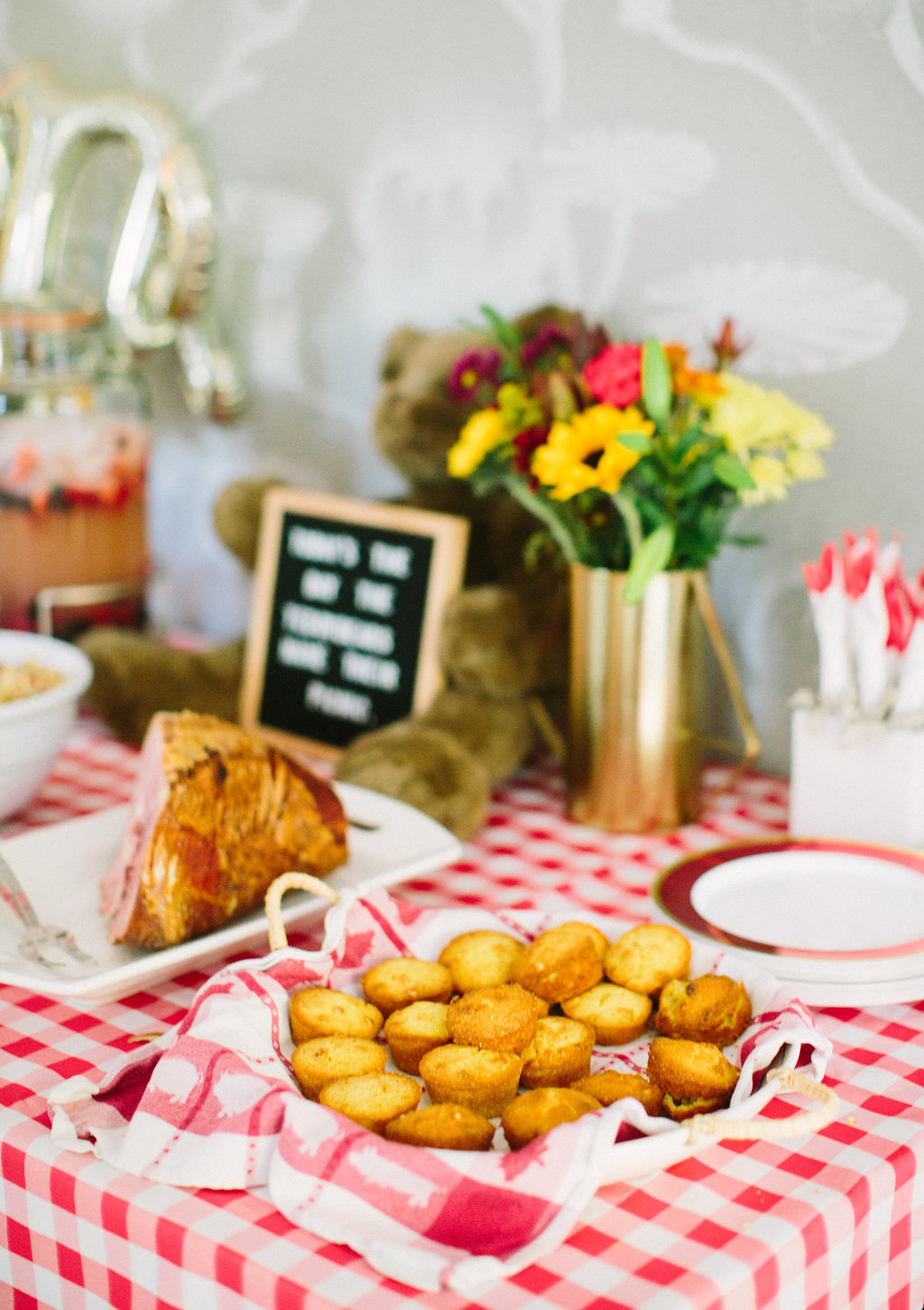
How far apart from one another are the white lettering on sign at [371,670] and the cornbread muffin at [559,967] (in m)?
0.55

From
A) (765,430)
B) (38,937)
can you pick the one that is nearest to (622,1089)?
(38,937)

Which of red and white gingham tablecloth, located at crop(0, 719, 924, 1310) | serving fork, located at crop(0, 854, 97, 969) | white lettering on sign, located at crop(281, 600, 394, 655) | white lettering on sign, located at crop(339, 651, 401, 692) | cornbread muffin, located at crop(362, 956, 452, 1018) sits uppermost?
white lettering on sign, located at crop(281, 600, 394, 655)

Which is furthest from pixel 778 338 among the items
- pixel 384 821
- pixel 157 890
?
pixel 157 890

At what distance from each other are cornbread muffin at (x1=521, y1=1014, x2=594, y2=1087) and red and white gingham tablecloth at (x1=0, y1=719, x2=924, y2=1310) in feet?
0.22

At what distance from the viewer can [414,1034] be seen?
677 millimetres

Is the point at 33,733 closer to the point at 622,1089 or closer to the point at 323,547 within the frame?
the point at 323,547

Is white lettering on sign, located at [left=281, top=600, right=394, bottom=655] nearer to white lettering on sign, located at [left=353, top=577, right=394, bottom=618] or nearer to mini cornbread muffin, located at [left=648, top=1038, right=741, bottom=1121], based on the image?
white lettering on sign, located at [left=353, top=577, right=394, bottom=618]

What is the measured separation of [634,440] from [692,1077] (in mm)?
472

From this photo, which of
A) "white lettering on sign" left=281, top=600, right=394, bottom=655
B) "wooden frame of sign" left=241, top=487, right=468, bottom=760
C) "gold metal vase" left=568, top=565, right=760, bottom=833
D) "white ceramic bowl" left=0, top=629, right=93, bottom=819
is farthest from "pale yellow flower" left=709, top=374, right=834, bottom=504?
"white ceramic bowl" left=0, top=629, right=93, bottom=819

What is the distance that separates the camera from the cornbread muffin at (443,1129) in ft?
1.94

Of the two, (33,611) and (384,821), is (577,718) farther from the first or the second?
(33,611)

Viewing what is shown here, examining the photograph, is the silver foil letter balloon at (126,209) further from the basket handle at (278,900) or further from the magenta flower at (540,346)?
the basket handle at (278,900)

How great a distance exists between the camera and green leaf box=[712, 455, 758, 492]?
3.06 feet

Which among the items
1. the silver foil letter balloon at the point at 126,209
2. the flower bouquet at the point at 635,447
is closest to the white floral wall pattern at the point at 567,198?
the silver foil letter balloon at the point at 126,209
